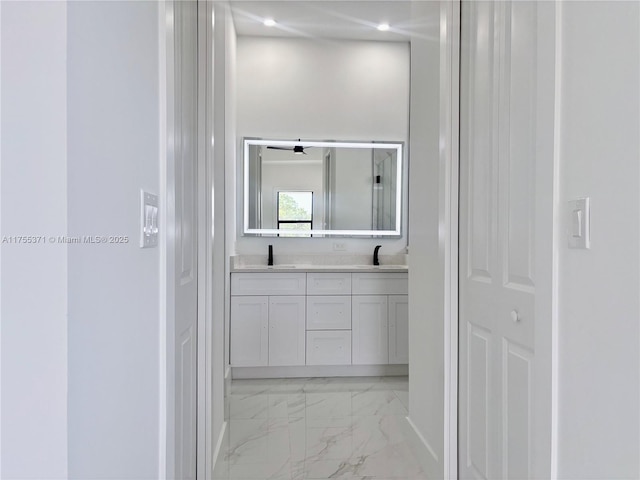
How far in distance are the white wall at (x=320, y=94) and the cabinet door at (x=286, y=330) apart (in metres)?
0.63

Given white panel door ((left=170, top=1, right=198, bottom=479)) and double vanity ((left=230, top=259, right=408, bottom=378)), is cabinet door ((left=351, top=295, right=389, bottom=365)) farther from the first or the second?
white panel door ((left=170, top=1, right=198, bottom=479))

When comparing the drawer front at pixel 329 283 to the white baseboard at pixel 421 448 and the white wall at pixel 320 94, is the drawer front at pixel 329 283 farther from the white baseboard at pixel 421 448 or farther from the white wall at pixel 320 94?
the white baseboard at pixel 421 448

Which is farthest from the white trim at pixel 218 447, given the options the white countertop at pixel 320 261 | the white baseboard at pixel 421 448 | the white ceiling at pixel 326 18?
the white ceiling at pixel 326 18

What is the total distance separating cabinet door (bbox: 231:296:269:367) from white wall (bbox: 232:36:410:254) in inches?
25.1

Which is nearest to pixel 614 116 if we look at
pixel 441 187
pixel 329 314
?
pixel 441 187

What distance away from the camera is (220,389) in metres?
1.92

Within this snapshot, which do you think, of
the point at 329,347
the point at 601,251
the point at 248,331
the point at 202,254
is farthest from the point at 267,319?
the point at 601,251

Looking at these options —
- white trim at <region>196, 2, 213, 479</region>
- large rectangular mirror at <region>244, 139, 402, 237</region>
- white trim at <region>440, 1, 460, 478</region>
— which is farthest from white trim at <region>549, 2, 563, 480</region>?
large rectangular mirror at <region>244, 139, 402, 237</region>

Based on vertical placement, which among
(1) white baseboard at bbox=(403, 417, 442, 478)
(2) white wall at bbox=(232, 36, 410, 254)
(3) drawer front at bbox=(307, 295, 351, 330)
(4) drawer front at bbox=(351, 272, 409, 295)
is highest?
(2) white wall at bbox=(232, 36, 410, 254)

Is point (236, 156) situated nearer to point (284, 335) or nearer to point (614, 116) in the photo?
point (284, 335)

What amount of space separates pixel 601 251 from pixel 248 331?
266cm

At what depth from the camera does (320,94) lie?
365 cm

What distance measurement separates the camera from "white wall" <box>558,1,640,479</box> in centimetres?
75

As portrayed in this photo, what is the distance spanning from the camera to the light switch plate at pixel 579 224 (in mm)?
860
